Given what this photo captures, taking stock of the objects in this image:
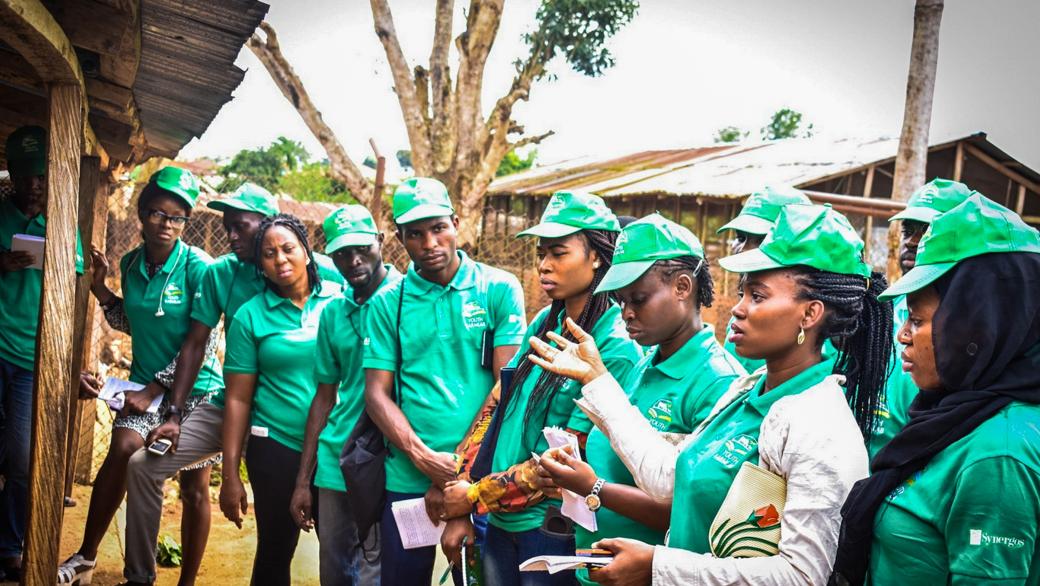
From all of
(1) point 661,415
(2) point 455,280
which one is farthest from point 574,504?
(2) point 455,280

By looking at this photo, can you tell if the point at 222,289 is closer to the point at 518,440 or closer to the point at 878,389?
the point at 518,440

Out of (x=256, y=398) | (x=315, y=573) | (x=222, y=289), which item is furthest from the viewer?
(x=315, y=573)

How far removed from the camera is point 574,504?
2.81 m

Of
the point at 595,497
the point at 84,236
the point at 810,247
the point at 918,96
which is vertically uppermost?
the point at 918,96

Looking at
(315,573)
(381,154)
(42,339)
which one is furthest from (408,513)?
(381,154)

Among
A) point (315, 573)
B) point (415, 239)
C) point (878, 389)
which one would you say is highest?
point (415, 239)

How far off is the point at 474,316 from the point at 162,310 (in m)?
2.07

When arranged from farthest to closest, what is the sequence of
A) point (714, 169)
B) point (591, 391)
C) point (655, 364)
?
1. point (714, 169)
2. point (655, 364)
3. point (591, 391)

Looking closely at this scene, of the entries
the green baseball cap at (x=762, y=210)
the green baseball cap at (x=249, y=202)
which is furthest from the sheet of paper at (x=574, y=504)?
the green baseball cap at (x=249, y=202)

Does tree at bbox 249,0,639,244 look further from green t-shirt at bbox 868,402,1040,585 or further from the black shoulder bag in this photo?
green t-shirt at bbox 868,402,1040,585

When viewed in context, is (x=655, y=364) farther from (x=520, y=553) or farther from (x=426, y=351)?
(x=426, y=351)

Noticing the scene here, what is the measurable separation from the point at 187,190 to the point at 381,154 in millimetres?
3432

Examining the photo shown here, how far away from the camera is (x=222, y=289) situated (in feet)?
16.6

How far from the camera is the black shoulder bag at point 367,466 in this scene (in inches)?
156
